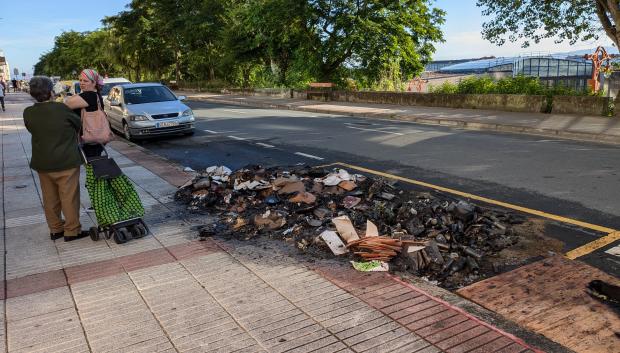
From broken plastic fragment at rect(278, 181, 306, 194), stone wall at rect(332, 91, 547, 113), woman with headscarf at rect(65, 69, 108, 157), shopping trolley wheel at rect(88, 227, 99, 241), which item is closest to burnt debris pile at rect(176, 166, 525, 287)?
broken plastic fragment at rect(278, 181, 306, 194)

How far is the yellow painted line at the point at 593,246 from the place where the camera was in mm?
4461

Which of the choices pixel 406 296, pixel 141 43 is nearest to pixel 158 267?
pixel 406 296

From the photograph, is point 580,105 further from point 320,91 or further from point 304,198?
point 320,91

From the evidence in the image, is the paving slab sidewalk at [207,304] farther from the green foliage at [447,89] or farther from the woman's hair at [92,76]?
the green foliage at [447,89]

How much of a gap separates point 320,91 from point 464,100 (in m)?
11.8

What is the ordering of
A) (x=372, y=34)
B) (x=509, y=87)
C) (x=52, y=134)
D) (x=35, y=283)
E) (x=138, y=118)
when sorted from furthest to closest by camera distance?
(x=372, y=34) → (x=509, y=87) → (x=138, y=118) → (x=52, y=134) → (x=35, y=283)

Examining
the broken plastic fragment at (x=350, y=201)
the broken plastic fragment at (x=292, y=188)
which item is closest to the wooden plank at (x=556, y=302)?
the broken plastic fragment at (x=350, y=201)

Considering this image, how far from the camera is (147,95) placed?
14.3 m

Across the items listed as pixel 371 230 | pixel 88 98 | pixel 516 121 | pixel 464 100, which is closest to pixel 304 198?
pixel 371 230

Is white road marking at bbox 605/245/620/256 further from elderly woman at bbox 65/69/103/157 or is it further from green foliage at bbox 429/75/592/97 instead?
green foliage at bbox 429/75/592/97

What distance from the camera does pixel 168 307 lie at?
3539mm

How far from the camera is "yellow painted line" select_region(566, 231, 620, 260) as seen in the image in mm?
4461

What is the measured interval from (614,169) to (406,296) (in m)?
6.60

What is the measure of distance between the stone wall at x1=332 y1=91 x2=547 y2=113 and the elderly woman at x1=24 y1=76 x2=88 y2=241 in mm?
16572
